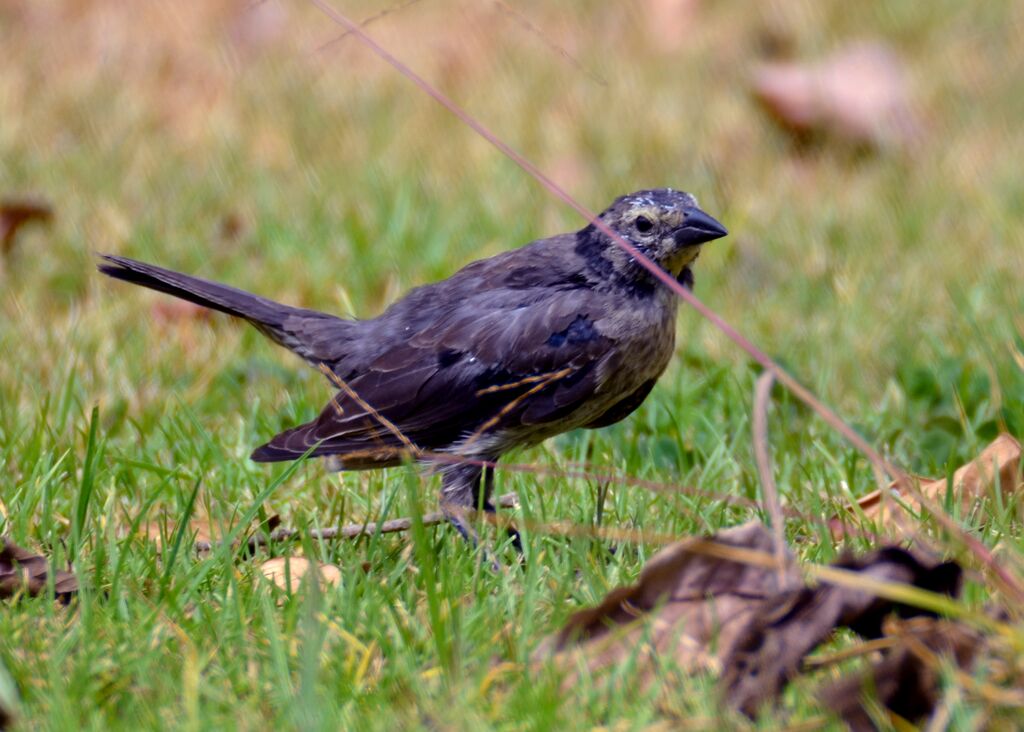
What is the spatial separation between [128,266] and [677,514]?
5.78 feet

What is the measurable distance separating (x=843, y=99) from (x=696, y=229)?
3.79 meters

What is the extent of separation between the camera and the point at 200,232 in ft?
20.8

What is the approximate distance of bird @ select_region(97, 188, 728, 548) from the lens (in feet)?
13.0

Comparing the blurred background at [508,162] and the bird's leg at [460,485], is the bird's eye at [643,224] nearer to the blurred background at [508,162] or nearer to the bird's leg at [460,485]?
the bird's leg at [460,485]

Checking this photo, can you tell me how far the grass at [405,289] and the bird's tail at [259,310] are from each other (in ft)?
1.00

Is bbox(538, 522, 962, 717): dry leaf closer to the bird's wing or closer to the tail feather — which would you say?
the bird's wing

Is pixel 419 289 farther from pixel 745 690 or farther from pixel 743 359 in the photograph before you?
pixel 745 690

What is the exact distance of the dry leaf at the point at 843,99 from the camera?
7.48 meters

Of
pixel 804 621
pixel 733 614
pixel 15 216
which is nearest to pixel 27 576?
pixel 733 614

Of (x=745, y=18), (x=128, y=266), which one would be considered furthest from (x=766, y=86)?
(x=128, y=266)

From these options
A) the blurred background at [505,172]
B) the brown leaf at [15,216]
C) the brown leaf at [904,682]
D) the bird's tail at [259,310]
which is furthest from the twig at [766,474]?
the brown leaf at [15,216]

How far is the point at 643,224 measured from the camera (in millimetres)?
4188

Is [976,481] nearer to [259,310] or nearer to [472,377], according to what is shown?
[472,377]

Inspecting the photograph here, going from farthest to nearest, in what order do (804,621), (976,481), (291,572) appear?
(976,481), (291,572), (804,621)
